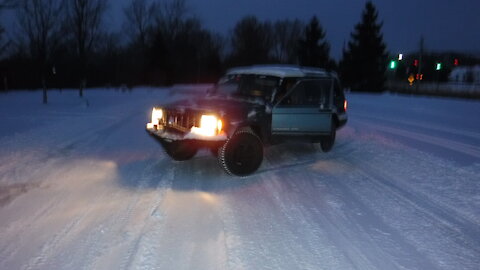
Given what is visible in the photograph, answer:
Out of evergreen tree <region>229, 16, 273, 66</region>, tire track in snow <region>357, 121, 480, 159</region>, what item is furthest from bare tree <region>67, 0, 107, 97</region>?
evergreen tree <region>229, 16, 273, 66</region>

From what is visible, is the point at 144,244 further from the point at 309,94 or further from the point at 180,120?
the point at 309,94

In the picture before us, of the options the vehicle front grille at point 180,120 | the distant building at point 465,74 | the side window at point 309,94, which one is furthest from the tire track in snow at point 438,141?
the distant building at point 465,74

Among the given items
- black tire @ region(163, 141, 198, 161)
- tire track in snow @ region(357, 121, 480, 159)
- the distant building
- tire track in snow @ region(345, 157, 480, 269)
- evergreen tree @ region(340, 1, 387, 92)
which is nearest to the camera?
tire track in snow @ region(345, 157, 480, 269)

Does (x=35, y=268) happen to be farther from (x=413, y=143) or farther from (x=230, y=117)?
(x=413, y=143)

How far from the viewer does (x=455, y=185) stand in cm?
680

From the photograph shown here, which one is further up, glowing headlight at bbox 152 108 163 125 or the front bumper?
glowing headlight at bbox 152 108 163 125

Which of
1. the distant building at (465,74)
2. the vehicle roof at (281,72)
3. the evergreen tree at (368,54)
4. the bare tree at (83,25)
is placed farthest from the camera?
the distant building at (465,74)

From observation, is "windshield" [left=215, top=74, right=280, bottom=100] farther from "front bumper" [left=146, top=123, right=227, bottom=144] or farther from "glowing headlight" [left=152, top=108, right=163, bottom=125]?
"front bumper" [left=146, top=123, right=227, bottom=144]

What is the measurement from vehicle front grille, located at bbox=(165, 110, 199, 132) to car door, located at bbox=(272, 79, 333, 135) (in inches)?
62.2

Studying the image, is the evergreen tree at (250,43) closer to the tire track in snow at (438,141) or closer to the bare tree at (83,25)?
the bare tree at (83,25)

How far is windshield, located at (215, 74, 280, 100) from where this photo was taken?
8.23 metres

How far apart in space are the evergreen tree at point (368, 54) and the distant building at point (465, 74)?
1771 centimetres

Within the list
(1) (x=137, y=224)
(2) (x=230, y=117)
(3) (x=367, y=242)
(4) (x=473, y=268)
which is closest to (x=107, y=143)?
(2) (x=230, y=117)

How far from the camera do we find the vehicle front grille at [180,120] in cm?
711
